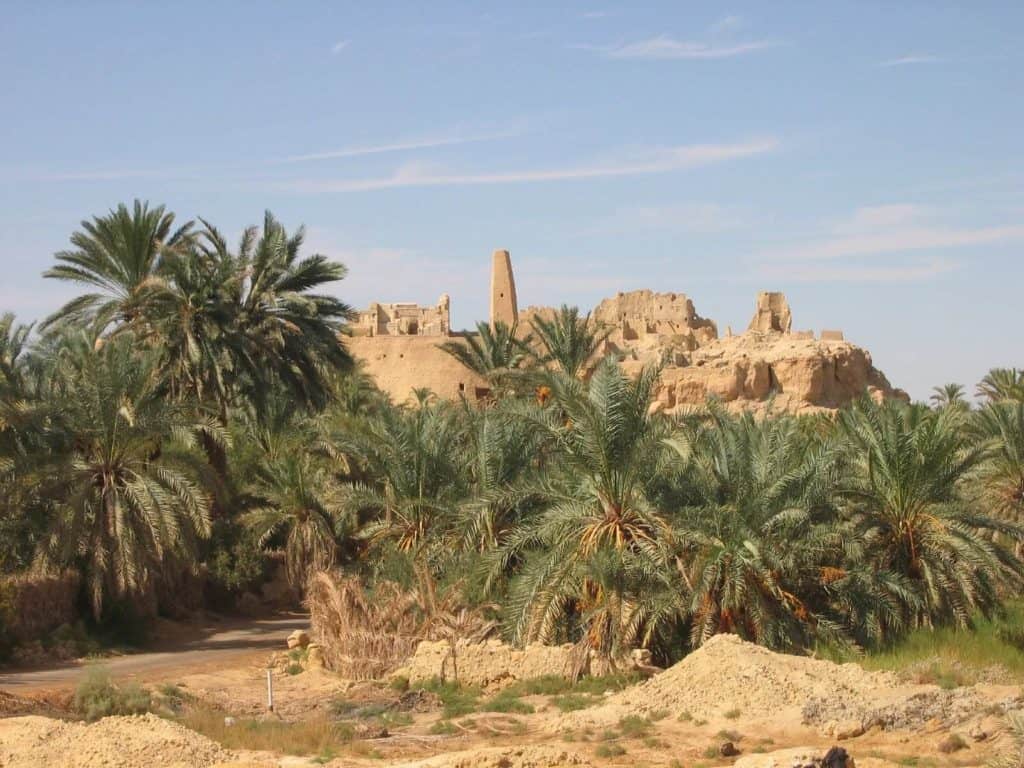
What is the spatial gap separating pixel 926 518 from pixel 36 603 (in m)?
11.9

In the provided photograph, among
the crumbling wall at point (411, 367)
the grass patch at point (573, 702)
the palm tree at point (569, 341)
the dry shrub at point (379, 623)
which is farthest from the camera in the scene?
the crumbling wall at point (411, 367)

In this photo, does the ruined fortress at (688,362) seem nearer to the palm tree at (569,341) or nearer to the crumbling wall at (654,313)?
the crumbling wall at (654,313)

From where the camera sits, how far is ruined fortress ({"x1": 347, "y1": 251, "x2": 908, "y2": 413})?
44.0 metres

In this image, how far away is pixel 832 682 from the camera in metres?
13.8

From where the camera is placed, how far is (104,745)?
11.6 m

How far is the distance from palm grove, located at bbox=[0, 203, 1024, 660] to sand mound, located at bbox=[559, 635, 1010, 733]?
1.15 metres

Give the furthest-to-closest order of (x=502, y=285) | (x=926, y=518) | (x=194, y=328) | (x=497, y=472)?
(x=502, y=285)
(x=194, y=328)
(x=497, y=472)
(x=926, y=518)

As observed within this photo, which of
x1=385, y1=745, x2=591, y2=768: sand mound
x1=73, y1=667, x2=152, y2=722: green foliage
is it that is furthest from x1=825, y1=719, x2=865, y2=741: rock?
x1=73, y1=667, x2=152, y2=722: green foliage

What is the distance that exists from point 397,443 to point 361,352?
28064 mm

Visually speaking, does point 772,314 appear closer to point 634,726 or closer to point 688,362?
point 688,362

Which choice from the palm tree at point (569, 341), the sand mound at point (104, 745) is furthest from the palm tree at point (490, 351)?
the sand mound at point (104, 745)

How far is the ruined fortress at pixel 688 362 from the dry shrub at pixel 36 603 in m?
21.1

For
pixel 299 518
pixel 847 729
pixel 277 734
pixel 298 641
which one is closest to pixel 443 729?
pixel 277 734

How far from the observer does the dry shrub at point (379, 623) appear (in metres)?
17.0
